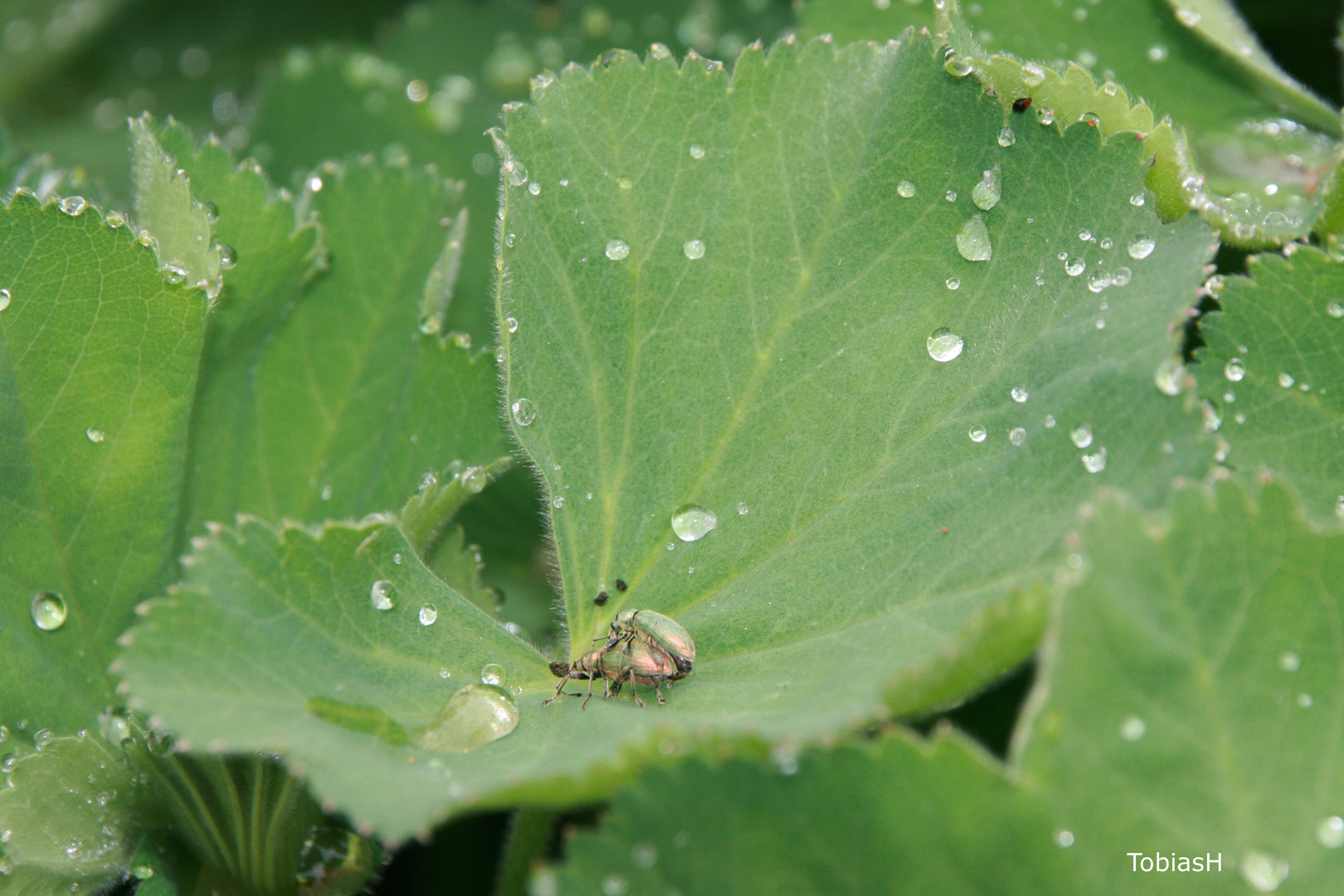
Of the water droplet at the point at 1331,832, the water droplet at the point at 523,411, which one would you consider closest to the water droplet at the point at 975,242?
the water droplet at the point at 523,411

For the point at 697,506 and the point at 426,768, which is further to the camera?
the point at 697,506

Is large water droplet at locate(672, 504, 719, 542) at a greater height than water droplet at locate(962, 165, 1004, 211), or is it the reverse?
water droplet at locate(962, 165, 1004, 211)

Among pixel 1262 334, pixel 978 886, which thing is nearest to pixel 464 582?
pixel 978 886

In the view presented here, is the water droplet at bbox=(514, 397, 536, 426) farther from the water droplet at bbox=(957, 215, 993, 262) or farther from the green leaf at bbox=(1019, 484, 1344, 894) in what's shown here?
the green leaf at bbox=(1019, 484, 1344, 894)

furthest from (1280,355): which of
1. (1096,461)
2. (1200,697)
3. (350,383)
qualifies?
(350,383)

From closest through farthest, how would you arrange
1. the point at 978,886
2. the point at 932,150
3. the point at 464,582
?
the point at 978,886 → the point at 932,150 → the point at 464,582

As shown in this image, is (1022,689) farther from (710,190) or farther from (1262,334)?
(710,190)

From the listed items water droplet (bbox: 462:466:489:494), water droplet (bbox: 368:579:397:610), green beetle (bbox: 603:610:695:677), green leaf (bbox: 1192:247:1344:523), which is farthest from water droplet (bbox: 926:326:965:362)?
water droplet (bbox: 368:579:397:610)
